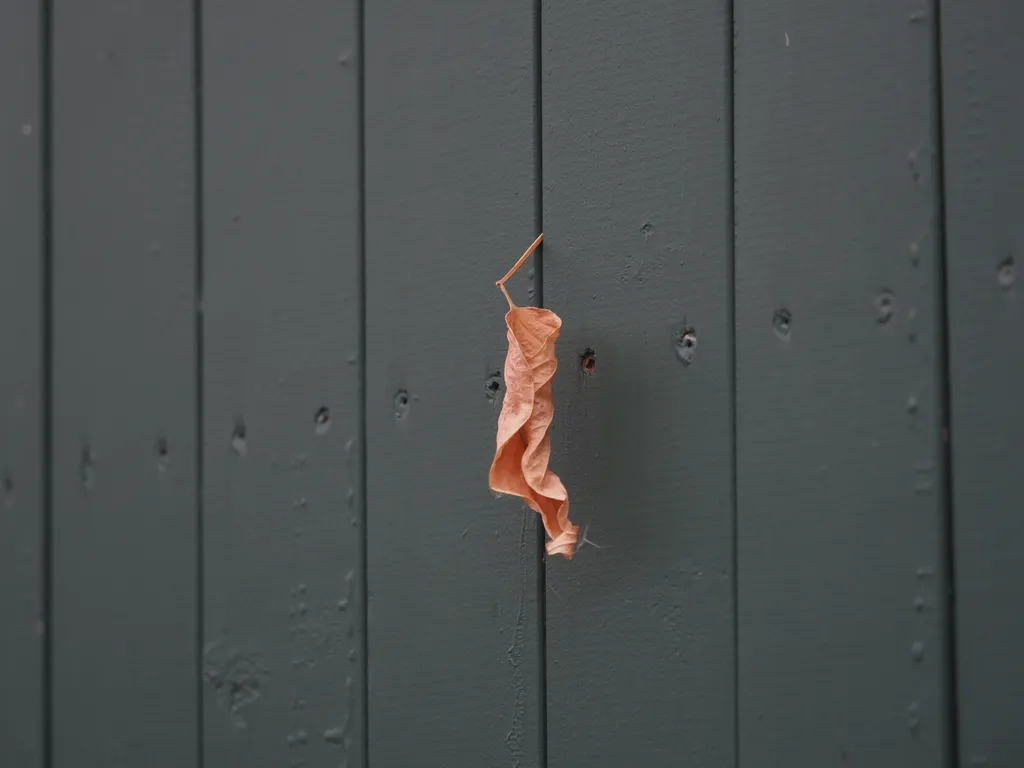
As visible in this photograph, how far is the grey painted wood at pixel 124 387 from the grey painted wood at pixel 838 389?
0.54 metres

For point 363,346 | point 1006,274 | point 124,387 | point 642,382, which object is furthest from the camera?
point 124,387

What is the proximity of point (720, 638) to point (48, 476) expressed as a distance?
71 cm

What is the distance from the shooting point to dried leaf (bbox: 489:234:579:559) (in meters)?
0.76

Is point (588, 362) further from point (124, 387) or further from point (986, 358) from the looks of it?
point (124, 387)

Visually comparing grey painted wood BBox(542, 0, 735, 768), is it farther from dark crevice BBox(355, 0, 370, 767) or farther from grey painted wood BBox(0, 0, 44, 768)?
grey painted wood BBox(0, 0, 44, 768)

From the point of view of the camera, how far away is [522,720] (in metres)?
0.83

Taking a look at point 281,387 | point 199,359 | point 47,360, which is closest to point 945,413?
point 281,387

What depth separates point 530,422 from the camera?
771 mm

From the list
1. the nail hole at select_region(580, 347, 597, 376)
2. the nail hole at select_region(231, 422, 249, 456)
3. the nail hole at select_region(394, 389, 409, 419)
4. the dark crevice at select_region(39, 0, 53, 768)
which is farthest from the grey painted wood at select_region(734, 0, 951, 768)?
the dark crevice at select_region(39, 0, 53, 768)

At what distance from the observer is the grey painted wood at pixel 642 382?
771 mm

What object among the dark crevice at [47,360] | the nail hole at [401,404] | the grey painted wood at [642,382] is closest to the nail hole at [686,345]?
the grey painted wood at [642,382]

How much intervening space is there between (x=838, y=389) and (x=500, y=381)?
0.27 metres

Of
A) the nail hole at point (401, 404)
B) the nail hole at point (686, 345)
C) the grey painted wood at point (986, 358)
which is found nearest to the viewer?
the grey painted wood at point (986, 358)

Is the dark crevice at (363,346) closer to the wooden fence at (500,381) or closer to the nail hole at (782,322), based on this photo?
the wooden fence at (500,381)
